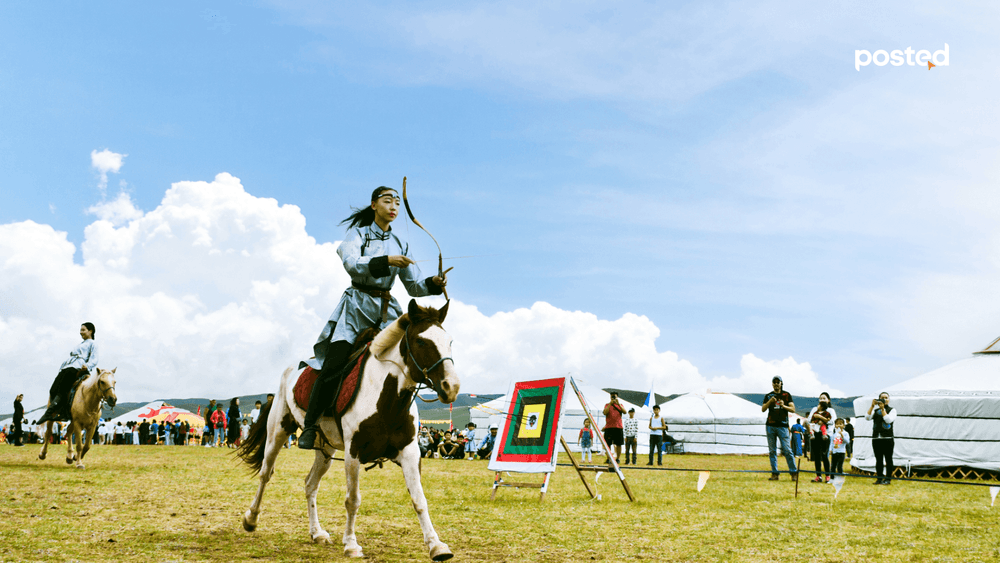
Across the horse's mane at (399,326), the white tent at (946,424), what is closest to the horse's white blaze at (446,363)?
the horse's mane at (399,326)

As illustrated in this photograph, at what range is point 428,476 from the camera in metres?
14.0

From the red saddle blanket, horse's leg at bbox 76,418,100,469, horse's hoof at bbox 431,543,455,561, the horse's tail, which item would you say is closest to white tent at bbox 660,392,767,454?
horse's leg at bbox 76,418,100,469

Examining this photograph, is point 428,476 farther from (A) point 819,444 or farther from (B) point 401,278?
(B) point 401,278

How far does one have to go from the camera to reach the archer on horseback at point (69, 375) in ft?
42.9

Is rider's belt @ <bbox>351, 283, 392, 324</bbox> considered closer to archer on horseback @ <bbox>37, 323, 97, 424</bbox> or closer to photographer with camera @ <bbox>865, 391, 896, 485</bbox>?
archer on horseback @ <bbox>37, 323, 97, 424</bbox>

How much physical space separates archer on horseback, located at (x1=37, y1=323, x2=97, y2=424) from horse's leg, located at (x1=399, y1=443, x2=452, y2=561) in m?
10.9

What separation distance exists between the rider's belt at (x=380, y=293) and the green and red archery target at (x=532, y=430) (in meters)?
4.51

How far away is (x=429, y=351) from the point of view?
452 cm

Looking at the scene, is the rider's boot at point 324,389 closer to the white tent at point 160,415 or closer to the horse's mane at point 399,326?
the horse's mane at point 399,326

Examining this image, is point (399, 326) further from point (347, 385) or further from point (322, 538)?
point (322, 538)

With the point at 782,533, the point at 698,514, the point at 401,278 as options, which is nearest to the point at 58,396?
the point at 401,278

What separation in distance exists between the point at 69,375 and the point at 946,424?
20.5m

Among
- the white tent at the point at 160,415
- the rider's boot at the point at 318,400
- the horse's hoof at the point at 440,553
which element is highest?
the rider's boot at the point at 318,400

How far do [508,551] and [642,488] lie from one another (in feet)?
23.0
